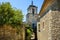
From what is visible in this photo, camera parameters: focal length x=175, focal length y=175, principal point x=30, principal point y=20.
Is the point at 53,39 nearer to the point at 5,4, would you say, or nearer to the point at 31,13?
the point at 5,4

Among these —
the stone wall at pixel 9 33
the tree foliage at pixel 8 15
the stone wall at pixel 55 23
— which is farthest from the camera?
the tree foliage at pixel 8 15

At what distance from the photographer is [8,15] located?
68.0ft

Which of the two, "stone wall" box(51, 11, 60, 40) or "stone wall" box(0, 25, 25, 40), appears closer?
"stone wall" box(51, 11, 60, 40)

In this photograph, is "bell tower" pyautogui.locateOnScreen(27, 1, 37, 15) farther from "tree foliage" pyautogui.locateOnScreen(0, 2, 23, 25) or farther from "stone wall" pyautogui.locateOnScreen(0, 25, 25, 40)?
"stone wall" pyautogui.locateOnScreen(0, 25, 25, 40)

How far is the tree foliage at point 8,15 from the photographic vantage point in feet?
66.5

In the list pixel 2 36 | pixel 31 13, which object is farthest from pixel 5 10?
pixel 31 13

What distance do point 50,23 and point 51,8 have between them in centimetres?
124

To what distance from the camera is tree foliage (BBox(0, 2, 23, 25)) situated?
20.3 m

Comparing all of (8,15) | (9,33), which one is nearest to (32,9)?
(8,15)

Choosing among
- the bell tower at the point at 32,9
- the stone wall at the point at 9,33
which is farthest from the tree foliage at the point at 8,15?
the bell tower at the point at 32,9

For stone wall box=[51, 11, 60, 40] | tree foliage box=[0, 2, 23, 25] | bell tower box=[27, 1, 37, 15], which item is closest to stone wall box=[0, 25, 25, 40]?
tree foliage box=[0, 2, 23, 25]

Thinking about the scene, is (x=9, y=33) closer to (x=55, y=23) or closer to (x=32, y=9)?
(x=55, y=23)

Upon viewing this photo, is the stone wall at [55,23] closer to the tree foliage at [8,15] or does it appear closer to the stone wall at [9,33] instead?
the stone wall at [9,33]

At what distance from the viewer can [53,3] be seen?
559 inches
